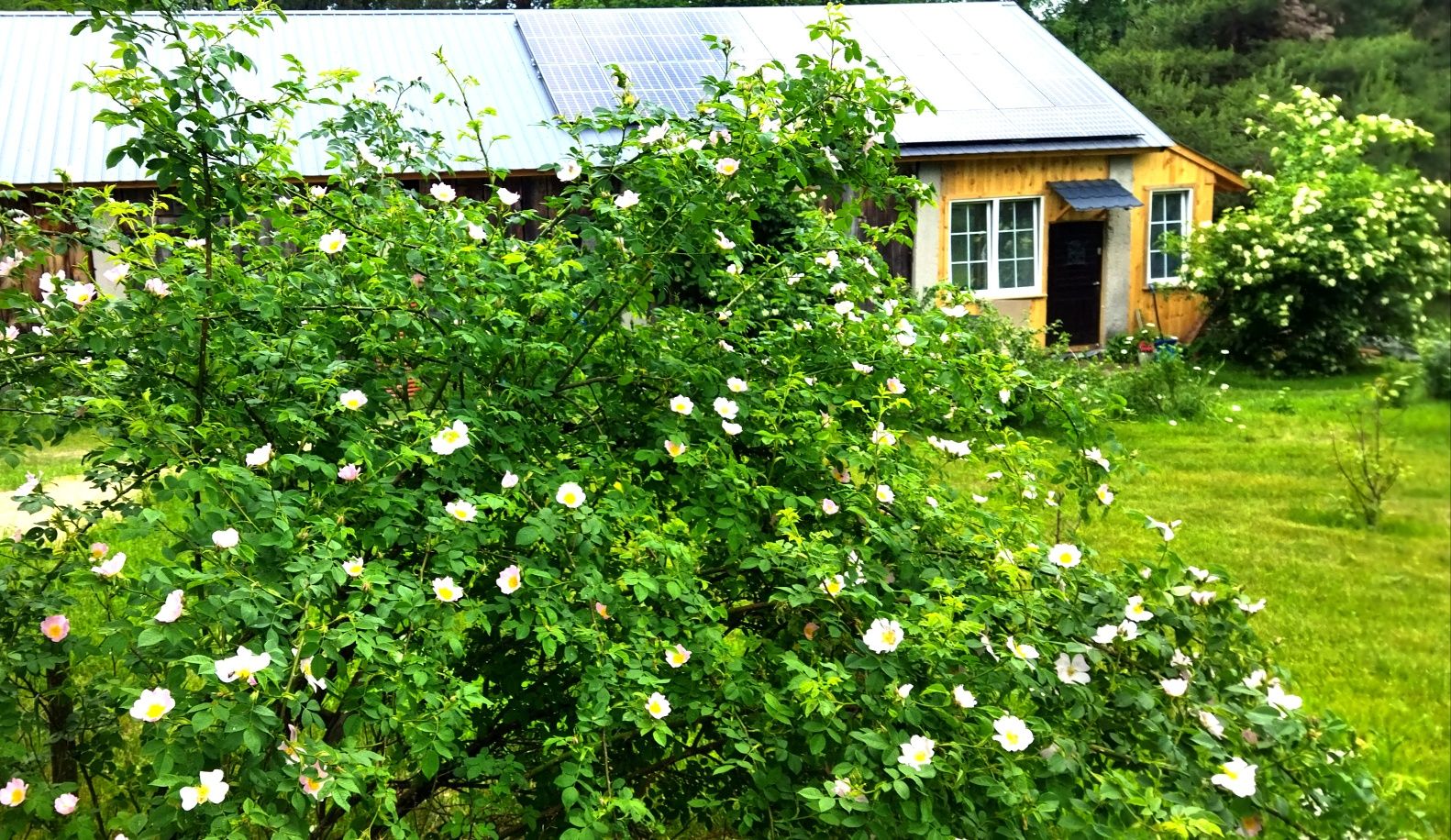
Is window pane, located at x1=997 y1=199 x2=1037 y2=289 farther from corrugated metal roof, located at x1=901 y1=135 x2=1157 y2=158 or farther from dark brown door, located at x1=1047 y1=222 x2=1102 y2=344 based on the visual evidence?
corrugated metal roof, located at x1=901 y1=135 x2=1157 y2=158

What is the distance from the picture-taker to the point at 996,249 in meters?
12.4

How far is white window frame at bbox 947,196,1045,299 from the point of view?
12.2m

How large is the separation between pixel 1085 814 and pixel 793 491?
0.78 m

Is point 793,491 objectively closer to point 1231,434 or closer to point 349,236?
point 349,236

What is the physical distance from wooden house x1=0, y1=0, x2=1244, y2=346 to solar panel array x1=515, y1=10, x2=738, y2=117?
3 centimetres

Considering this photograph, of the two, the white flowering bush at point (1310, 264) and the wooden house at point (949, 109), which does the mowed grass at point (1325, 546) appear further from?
the wooden house at point (949, 109)

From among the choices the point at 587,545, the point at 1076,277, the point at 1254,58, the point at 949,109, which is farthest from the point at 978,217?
the point at 587,545

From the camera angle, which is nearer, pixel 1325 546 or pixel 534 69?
pixel 1325 546

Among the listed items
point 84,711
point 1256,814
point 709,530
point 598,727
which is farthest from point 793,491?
point 84,711

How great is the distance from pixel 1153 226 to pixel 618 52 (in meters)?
6.80

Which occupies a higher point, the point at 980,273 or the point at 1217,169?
the point at 1217,169

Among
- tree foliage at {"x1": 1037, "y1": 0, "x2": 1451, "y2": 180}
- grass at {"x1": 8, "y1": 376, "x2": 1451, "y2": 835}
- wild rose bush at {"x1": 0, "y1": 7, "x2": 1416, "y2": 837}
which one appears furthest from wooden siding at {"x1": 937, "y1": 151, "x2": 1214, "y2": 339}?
wild rose bush at {"x1": 0, "y1": 7, "x2": 1416, "y2": 837}

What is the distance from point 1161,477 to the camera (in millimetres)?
6633

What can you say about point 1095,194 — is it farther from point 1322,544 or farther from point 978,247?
point 1322,544
